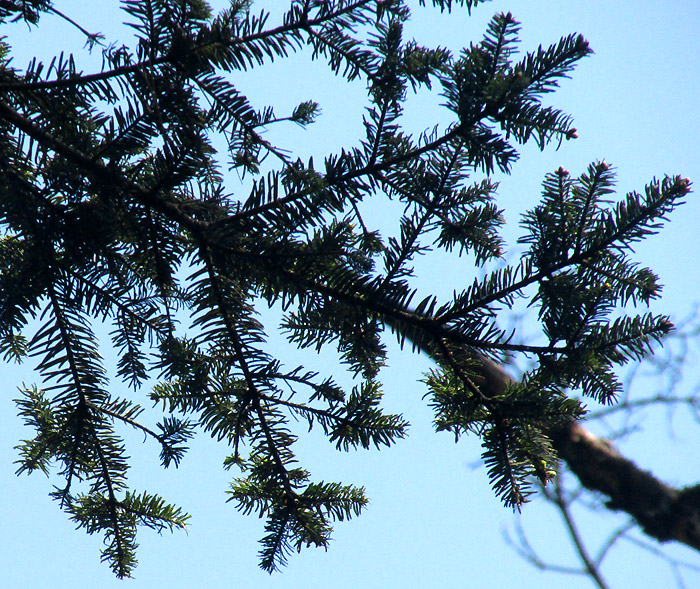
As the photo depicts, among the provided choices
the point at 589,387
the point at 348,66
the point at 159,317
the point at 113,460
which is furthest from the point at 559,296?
the point at 113,460

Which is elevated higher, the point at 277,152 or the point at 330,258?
the point at 277,152

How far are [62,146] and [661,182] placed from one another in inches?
32.9

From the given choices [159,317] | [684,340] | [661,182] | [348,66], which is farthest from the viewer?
[684,340]

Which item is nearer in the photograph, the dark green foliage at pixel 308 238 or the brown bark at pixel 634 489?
the dark green foliage at pixel 308 238

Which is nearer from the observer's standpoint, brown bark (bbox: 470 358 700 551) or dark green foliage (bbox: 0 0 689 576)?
dark green foliage (bbox: 0 0 689 576)

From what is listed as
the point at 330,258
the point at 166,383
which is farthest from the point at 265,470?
the point at 330,258

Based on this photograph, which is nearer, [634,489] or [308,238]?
[308,238]

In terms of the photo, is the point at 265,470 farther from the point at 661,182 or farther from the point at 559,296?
the point at 661,182

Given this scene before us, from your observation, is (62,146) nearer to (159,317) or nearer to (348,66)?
(159,317)

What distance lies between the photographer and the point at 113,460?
107 cm

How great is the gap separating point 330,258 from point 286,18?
1.21 ft

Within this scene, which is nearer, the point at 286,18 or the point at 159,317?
the point at 286,18

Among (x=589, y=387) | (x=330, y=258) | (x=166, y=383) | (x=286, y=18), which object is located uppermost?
(x=286, y=18)

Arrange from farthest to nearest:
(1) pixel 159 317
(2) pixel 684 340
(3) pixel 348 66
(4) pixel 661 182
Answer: (2) pixel 684 340 < (1) pixel 159 317 < (3) pixel 348 66 < (4) pixel 661 182
